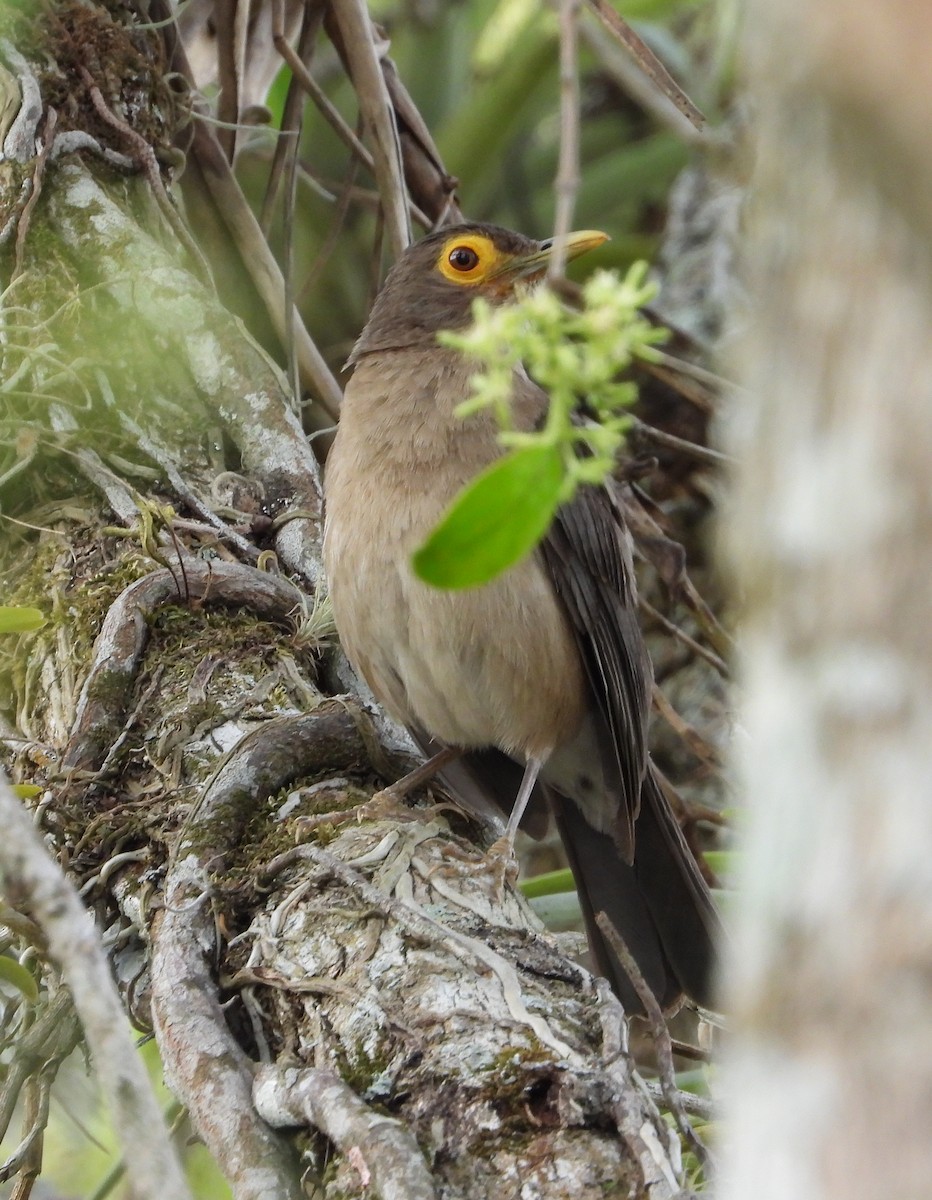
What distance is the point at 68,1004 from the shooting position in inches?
112

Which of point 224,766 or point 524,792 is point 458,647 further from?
point 224,766

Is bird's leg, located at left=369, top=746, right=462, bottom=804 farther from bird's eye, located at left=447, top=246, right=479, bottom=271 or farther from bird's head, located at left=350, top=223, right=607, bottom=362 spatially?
bird's eye, located at left=447, top=246, right=479, bottom=271

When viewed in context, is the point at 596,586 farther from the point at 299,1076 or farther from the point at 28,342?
the point at 299,1076

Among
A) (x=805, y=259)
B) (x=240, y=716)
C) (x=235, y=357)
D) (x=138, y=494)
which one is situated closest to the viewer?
(x=805, y=259)

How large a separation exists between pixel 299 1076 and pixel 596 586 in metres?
2.02

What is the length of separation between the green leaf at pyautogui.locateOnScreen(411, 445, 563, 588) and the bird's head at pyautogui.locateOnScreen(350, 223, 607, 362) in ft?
10.2

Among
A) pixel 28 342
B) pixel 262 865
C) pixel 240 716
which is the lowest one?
pixel 262 865

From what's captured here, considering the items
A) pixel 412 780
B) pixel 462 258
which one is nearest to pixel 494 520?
pixel 412 780

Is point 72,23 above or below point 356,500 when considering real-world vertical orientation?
above

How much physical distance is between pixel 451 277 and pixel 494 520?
329 cm

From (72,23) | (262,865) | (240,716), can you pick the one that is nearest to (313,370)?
(72,23)

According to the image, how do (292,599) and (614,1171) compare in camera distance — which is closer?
(614,1171)

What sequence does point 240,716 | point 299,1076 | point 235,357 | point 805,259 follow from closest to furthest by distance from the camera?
point 805,259
point 299,1076
point 240,716
point 235,357

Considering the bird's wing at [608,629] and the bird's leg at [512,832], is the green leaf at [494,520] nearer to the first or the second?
the bird's leg at [512,832]
